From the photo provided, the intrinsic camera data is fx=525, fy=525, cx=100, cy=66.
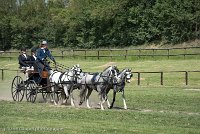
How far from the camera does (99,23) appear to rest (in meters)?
68.8

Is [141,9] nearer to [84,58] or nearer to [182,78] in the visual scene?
[84,58]

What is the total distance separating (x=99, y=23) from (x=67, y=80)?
48.4 meters

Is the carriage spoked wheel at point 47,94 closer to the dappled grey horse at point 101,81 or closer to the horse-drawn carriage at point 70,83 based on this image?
the horse-drawn carriage at point 70,83

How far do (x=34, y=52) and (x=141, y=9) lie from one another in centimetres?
4310

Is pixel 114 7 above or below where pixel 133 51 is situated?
above

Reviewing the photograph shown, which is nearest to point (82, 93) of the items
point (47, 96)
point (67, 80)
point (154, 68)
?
point (67, 80)

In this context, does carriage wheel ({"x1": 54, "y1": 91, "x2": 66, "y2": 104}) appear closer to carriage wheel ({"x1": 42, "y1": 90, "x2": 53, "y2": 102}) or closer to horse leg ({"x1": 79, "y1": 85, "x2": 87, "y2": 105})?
carriage wheel ({"x1": 42, "y1": 90, "x2": 53, "y2": 102})

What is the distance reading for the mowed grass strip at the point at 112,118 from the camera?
1351 centimetres

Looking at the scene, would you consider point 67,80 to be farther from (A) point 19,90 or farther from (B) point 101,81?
(A) point 19,90

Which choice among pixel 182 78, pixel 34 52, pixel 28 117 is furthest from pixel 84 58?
pixel 28 117

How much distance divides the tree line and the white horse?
39.3m

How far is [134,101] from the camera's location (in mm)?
22344

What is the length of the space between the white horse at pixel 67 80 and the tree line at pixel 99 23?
39.3 meters

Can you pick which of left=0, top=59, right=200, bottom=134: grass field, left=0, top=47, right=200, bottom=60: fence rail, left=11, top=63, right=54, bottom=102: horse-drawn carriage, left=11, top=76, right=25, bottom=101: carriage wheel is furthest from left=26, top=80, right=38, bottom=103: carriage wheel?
left=0, top=47, right=200, bottom=60: fence rail
